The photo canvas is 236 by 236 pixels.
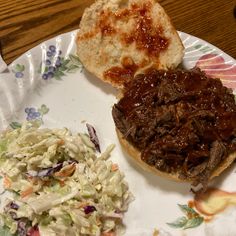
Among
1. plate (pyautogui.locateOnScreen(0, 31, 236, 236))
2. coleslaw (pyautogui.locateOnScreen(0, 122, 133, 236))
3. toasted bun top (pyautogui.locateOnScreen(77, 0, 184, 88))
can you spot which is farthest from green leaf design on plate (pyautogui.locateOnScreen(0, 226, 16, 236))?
toasted bun top (pyautogui.locateOnScreen(77, 0, 184, 88))

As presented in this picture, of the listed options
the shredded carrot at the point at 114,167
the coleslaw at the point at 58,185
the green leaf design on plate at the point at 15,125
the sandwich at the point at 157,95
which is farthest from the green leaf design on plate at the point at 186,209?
the green leaf design on plate at the point at 15,125

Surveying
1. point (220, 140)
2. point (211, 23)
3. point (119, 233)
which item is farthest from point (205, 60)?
point (119, 233)

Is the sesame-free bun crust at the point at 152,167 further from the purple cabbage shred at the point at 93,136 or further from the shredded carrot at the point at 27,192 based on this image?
the shredded carrot at the point at 27,192

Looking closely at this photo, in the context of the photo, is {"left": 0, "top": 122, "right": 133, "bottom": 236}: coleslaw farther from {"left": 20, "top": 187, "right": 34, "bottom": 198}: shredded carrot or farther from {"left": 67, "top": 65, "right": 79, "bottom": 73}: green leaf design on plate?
{"left": 67, "top": 65, "right": 79, "bottom": 73}: green leaf design on plate

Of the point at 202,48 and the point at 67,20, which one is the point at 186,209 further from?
the point at 67,20

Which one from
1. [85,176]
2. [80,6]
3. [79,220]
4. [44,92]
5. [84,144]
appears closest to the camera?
[79,220]

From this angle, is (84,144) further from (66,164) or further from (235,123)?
(235,123)
